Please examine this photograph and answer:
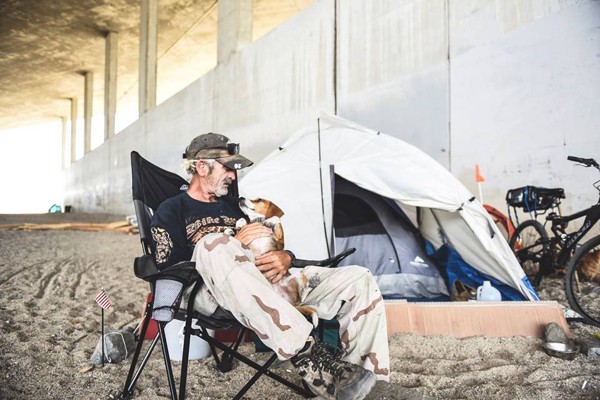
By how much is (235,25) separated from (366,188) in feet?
17.1

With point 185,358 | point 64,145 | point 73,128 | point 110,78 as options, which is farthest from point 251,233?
point 64,145

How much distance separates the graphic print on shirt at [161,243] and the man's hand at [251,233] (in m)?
0.25

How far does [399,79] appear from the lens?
13.6 feet

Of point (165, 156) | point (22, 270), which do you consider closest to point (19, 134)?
point (165, 156)

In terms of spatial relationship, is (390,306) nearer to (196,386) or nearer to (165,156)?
(196,386)

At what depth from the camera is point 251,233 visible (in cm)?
159

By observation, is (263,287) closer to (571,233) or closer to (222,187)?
(222,187)

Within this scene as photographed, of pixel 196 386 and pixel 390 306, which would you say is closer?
pixel 196 386

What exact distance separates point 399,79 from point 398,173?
6.05 feet

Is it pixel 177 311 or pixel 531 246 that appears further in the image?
pixel 531 246

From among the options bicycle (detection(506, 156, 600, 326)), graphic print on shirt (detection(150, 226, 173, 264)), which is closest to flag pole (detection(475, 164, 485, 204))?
bicycle (detection(506, 156, 600, 326))

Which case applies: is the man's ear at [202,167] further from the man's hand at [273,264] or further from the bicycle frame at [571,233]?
the bicycle frame at [571,233]

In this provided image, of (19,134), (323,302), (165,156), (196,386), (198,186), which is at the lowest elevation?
(196,386)

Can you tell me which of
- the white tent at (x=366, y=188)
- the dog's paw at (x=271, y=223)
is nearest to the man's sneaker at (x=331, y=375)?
the dog's paw at (x=271, y=223)
